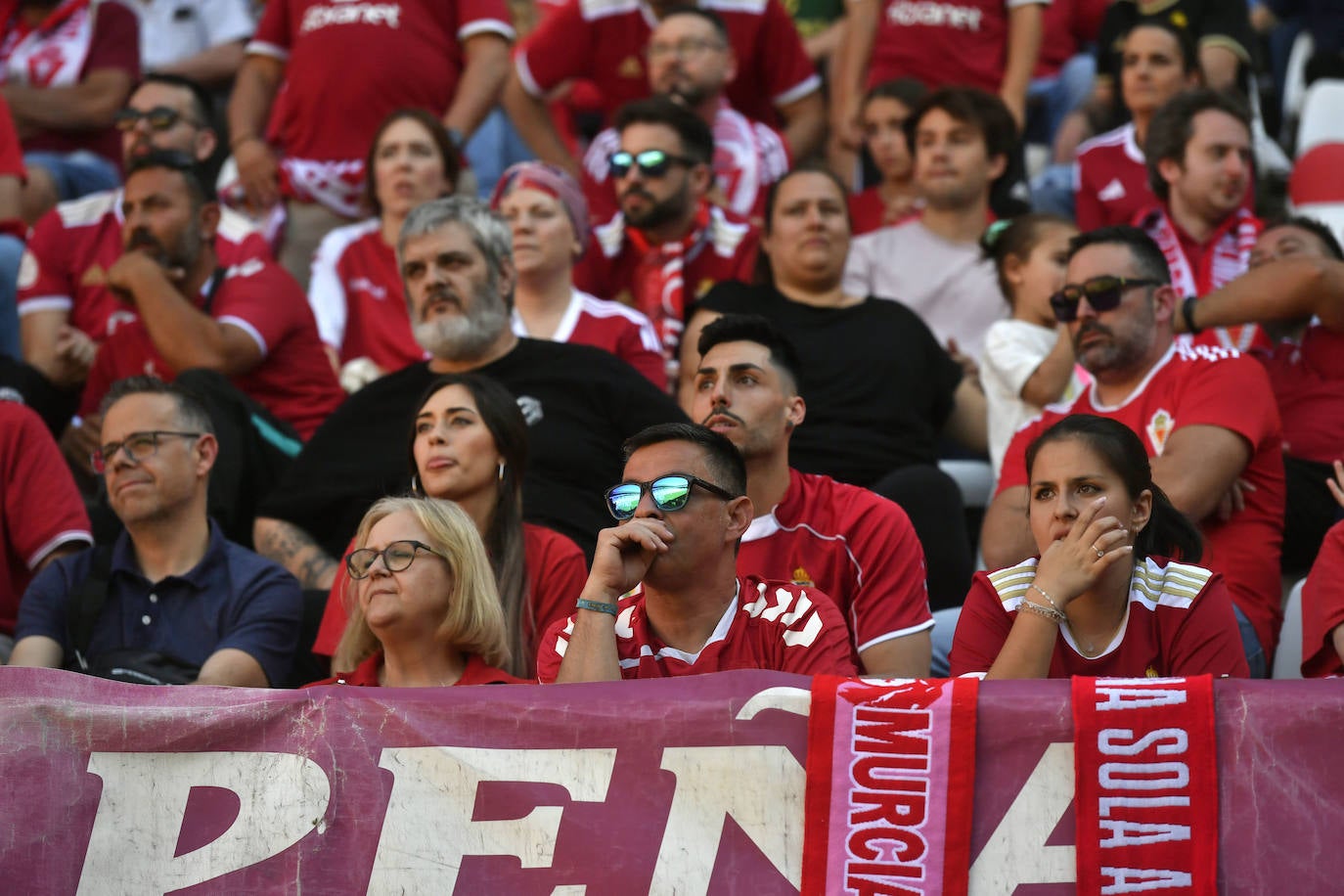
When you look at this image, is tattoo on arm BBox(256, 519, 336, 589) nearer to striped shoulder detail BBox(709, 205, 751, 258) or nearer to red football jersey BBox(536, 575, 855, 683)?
red football jersey BBox(536, 575, 855, 683)

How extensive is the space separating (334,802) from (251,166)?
494 centimetres

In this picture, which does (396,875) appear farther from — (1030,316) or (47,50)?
(47,50)

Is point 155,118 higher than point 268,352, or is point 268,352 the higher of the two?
point 155,118

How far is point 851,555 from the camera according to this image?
14.9ft

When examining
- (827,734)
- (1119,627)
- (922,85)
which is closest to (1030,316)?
(922,85)

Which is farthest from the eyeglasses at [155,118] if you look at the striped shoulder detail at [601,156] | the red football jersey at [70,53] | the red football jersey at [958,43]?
the red football jersey at [958,43]

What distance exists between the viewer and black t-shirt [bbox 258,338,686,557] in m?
5.43

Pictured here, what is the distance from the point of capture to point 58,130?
8.73m

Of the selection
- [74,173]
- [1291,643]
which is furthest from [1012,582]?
[74,173]

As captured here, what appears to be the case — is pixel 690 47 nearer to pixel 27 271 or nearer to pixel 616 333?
pixel 616 333

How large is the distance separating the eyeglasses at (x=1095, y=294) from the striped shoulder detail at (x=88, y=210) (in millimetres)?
3968

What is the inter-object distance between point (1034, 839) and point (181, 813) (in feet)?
5.38

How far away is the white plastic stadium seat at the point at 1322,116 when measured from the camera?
7.92 m

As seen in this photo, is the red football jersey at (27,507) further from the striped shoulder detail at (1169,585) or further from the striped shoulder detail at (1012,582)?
the striped shoulder detail at (1169,585)
